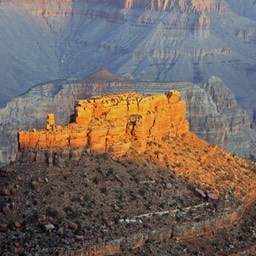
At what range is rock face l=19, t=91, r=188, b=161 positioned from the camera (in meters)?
32.9

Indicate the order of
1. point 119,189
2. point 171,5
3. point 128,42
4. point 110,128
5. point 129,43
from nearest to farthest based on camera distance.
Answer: point 119,189, point 110,128, point 129,43, point 128,42, point 171,5

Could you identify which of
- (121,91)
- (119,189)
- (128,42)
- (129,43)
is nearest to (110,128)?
(119,189)

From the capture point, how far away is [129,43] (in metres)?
152

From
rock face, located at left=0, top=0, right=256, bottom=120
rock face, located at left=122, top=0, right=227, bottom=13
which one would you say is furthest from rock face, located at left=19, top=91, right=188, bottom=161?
rock face, located at left=122, top=0, right=227, bottom=13

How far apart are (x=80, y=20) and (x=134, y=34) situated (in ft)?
53.0

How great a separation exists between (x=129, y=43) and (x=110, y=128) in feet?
387

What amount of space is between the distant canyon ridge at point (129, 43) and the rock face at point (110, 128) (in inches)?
3295

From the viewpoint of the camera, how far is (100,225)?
99.7 ft

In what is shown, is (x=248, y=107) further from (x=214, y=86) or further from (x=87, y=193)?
(x=87, y=193)

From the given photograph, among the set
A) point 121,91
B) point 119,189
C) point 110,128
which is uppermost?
point 110,128

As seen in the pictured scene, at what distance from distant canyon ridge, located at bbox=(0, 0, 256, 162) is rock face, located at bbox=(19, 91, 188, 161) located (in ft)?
275

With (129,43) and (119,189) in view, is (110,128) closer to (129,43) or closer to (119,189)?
(119,189)

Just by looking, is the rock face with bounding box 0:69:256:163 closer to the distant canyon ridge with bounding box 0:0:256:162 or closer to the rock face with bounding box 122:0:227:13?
the distant canyon ridge with bounding box 0:0:256:162

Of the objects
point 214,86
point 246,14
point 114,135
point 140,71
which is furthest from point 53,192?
point 246,14
